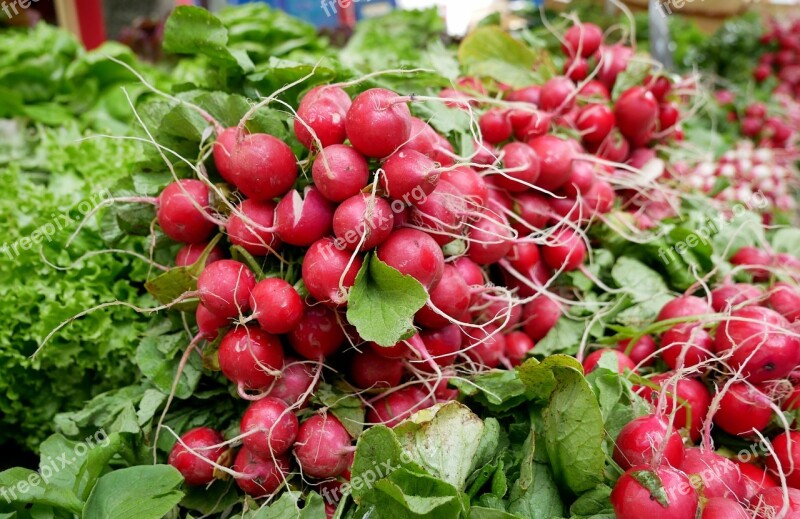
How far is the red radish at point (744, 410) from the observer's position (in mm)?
1249

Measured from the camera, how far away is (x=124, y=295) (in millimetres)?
1700

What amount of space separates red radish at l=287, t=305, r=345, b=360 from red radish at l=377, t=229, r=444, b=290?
19cm

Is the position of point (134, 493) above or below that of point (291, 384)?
below

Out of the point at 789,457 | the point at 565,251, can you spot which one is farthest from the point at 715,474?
the point at 565,251

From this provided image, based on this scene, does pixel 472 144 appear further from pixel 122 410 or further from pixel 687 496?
pixel 122 410

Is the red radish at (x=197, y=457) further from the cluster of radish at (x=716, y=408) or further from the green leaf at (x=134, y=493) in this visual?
the cluster of radish at (x=716, y=408)

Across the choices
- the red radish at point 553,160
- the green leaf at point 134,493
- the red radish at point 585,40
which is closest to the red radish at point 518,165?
the red radish at point 553,160

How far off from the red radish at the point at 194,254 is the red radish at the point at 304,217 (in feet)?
0.70

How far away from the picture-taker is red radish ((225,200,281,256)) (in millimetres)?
1210

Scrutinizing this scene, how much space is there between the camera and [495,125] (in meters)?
1.61

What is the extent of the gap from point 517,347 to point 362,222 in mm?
689

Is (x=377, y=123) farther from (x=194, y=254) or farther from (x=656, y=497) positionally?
(x=656, y=497)

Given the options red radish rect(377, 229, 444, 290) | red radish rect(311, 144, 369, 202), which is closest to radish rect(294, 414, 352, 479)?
red radish rect(377, 229, 444, 290)

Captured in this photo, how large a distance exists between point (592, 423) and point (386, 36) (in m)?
3.32
